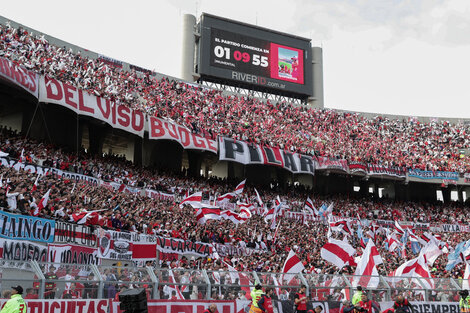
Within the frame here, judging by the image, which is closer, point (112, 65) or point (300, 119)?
point (112, 65)

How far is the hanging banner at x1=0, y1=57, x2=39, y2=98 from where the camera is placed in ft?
83.3

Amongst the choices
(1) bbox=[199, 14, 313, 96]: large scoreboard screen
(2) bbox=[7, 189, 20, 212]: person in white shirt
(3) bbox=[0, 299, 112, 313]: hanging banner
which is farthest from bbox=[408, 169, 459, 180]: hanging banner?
(3) bbox=[0, 299, 112, 313]: hanging banner

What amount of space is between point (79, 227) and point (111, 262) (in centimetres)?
200

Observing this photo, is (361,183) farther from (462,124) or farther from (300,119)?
(462,124)

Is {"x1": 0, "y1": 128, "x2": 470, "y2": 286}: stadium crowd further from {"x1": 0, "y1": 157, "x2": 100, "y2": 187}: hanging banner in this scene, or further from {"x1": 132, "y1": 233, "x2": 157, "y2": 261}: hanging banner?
{"x1": 132, "y1": 233, "x2": 157, "y2": 261}: hanging banner

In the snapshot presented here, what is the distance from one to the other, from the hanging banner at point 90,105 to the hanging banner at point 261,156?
7895mm

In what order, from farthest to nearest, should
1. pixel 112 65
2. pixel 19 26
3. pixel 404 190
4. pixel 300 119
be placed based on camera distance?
pixel 404 190 < pixel 300 119 < pixel 112 65 < pixel 19 26

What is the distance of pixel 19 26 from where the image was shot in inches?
1367

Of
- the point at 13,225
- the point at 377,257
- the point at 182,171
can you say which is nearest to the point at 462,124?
the point at 182,171

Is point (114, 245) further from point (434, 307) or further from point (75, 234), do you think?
point (434, 307)

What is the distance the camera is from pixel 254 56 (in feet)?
174

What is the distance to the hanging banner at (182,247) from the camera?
69.2ft

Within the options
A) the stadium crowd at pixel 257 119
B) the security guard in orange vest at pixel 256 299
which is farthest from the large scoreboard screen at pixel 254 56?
the security guard in orange vest at pixel 256 299

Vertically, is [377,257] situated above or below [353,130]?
below
